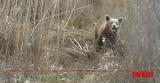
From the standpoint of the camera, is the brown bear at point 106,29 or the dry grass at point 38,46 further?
the brown bear at point 106,29

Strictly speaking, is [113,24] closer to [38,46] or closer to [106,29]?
[106,29]

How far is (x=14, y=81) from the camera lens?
4328mm

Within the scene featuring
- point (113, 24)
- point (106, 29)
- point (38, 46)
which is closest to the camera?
point (38, 46)

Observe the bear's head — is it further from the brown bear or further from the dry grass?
the dry grass

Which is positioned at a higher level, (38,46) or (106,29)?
(106,29)

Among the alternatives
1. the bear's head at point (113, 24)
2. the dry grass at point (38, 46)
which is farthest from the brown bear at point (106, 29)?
the dry grass at point (38, 46)

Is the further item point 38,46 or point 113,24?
point 113,24

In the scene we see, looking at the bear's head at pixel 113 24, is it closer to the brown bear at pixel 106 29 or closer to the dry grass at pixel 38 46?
the brown bear at pixel 106 29

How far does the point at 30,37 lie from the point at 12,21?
0.32 metres

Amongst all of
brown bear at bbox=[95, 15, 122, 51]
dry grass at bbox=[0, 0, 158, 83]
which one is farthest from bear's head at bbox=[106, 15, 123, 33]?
dry grass at bbox=[0, 0, 158, 83]

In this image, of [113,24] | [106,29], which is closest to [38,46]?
[113,24]

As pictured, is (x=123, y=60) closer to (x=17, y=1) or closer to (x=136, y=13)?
(x=136, y=13)

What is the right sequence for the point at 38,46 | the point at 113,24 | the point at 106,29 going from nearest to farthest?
the point at 38,46, the point at 113,24, the point at 106,29

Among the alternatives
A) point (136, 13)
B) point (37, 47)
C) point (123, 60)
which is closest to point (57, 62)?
point (37, 47)
